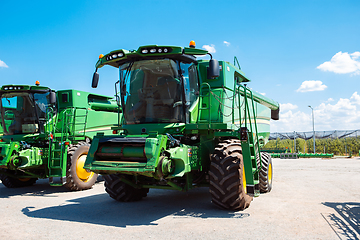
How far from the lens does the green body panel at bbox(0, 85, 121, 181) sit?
28.3 feet

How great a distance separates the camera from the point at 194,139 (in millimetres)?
6676

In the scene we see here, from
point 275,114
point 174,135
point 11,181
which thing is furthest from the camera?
point 275,114

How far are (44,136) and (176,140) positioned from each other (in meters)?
5.56

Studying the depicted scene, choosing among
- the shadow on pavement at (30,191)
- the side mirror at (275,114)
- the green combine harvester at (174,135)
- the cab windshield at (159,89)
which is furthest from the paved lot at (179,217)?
the side mirror at (275,114)

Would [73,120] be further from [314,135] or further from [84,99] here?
[314,135]

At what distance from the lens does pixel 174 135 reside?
6.36 metres

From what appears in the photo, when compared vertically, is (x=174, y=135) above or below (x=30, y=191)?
above

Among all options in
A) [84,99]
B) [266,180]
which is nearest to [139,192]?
A: [266,180]

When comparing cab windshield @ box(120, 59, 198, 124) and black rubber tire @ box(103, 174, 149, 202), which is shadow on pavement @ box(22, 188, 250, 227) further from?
cab windshield @ box(120, 59, 198, 124)

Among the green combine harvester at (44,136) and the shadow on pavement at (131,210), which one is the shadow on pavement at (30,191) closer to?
the green combine harvester at (44,136)

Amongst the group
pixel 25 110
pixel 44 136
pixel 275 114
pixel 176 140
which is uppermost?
pixel 275 114

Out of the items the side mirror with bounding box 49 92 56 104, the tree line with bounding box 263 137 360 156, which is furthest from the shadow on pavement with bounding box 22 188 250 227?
the tree line with bounding box 263 137 360 156

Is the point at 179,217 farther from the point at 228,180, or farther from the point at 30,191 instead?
the point at 30,191

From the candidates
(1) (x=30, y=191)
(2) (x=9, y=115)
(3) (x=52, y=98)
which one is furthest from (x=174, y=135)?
(2) (x=9, y=115)
